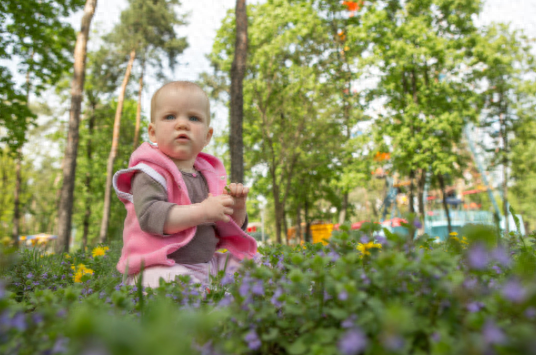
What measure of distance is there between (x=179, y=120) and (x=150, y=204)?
2.34ft

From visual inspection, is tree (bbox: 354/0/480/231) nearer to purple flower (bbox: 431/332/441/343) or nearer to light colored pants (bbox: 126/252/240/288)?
light colored pants (bbox: 126/252/240/288)

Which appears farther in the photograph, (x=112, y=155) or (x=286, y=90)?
(x=112, y=155)

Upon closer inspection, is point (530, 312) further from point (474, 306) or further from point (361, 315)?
point (361, 315)

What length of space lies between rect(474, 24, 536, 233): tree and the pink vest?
70.1 ft

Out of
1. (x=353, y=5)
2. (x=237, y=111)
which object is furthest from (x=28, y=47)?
(x=353, y=5)

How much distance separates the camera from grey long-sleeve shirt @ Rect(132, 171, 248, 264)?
99.3 inches

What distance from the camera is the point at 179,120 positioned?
2871mm

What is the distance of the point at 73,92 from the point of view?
35.3 ft

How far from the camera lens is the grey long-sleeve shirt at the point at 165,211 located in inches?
99.3

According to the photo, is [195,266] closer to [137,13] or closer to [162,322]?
[162,322]

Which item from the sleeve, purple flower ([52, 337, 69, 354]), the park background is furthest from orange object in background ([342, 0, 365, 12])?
purple flower ([52, 337, 69, 354])

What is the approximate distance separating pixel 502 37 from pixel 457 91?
4.50 metres

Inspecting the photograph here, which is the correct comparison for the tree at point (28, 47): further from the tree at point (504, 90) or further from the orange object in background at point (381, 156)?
the tree at point (504, 90)

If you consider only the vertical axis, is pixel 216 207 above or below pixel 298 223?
above
